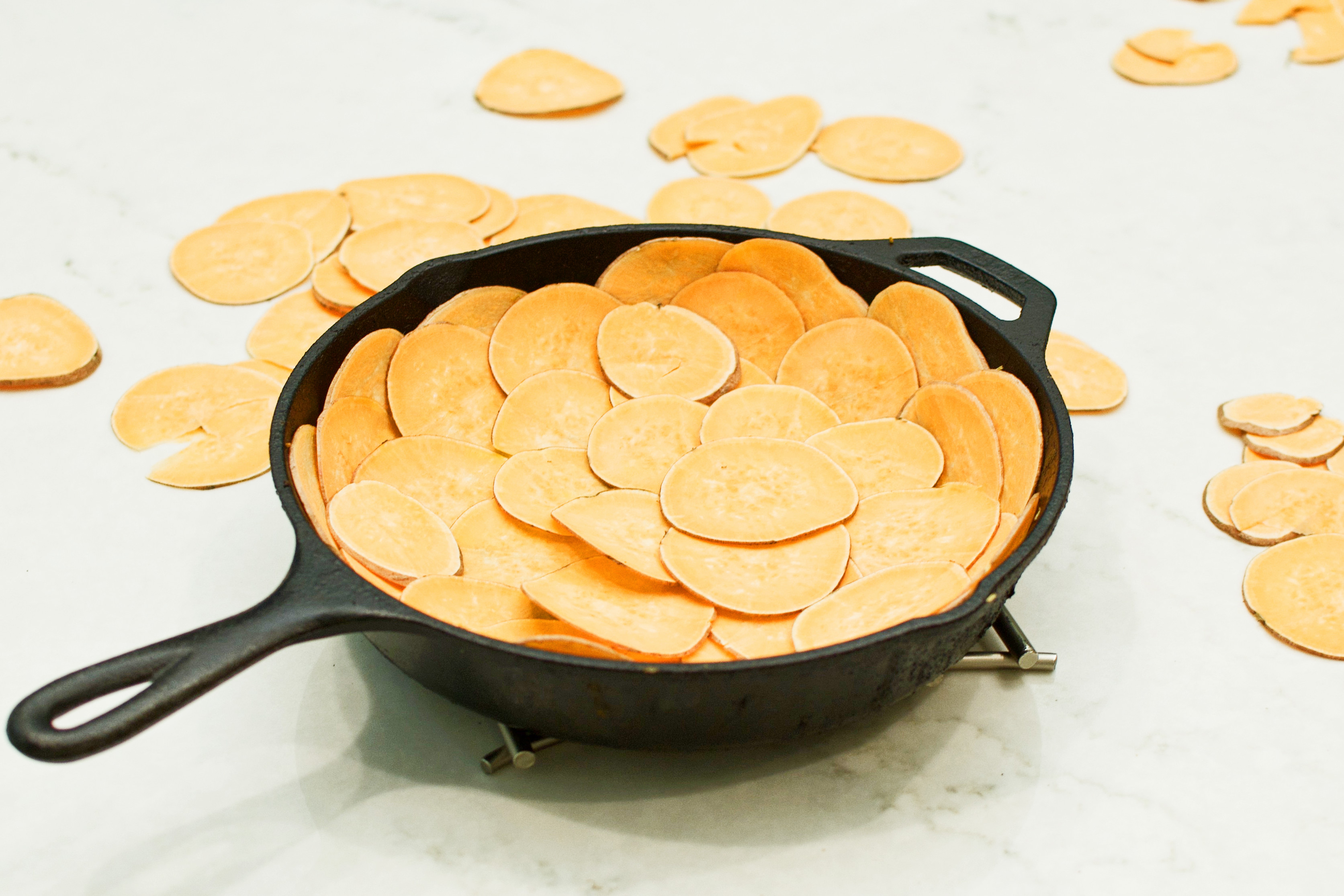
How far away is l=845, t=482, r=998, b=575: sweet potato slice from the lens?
0.87m

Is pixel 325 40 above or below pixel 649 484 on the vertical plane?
above

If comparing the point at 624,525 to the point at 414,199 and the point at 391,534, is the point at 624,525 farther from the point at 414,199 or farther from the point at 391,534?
the point at 414,199

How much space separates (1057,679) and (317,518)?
60cm

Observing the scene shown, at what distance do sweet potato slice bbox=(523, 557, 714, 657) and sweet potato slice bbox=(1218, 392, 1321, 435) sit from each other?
0.66m

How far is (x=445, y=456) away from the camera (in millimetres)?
983

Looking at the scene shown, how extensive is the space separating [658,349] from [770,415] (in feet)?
0.42

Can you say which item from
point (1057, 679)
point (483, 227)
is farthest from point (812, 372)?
point (483, 227)

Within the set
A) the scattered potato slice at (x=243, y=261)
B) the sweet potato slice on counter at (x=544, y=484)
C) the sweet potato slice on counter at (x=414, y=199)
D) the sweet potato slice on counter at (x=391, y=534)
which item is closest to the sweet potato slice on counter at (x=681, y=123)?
the sweet potato slice on counter at (x=414, y=199)

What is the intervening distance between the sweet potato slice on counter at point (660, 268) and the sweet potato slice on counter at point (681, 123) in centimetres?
58

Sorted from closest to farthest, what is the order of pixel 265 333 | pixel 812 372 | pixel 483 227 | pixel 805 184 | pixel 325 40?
pixel 812 372 < pixel 265 333 < pixel 483 227 < pixel 805 184 < pixel 325 40

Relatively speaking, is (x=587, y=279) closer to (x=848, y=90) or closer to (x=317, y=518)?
(x=317, y=518)

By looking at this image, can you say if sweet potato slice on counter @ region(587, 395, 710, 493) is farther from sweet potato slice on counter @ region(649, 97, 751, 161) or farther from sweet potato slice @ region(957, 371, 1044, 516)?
sweet potato slice on counter @ region(649, 97, 751, 161)

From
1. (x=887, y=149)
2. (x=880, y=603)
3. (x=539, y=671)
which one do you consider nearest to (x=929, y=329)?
(x=880, y=603)

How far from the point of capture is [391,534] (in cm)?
87
